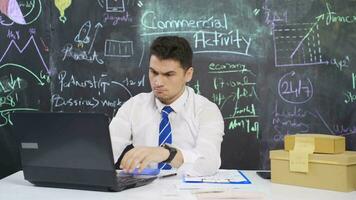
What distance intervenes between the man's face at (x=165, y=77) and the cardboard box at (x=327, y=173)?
849 millimetres

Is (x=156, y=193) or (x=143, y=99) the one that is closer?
(x=156, y=193)

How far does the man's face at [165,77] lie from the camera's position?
99.1 inches

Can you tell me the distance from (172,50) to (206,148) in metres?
0.58

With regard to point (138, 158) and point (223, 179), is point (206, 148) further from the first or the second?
point (138, 158)

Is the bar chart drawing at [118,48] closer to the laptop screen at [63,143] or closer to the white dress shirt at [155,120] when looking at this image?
the white dress shirt at [155,120]

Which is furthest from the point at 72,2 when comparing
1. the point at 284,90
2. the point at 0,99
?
the point at 284,90

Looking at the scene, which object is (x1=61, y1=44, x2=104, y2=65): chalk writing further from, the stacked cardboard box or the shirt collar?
the stacked cardboard box

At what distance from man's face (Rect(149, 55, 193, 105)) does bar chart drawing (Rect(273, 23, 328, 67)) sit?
1099 mm

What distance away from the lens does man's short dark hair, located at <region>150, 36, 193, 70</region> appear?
8.29 ft

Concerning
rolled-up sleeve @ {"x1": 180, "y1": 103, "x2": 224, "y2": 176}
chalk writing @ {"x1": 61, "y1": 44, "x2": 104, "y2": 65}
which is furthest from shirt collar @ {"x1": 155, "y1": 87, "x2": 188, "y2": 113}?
chalk writing @ {"x1": 61, "y1": 44, "x2": 104, "y2": 65}

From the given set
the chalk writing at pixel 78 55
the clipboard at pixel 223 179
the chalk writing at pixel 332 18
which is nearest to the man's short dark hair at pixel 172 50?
the clipboard at pixel 223 179

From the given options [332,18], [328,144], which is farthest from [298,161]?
[332,18]

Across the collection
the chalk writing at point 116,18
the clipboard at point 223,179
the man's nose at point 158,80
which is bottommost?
the clipboard at point 223,179

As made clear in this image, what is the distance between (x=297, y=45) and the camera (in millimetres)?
3436
